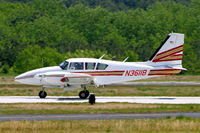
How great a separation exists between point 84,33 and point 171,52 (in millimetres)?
82183

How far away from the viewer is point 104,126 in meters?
20.4

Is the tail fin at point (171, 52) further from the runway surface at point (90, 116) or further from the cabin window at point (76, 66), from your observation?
the runway surface at point (90, 116)

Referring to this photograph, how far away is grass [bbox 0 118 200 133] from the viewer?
19641mm

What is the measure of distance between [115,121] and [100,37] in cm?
8667

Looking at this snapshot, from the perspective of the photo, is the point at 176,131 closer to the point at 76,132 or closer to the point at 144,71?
the point at 76,132

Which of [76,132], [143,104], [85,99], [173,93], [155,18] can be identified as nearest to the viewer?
[76,132]

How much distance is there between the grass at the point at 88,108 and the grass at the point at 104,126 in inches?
166

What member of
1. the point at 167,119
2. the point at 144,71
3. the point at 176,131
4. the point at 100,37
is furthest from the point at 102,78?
the point at 100,37

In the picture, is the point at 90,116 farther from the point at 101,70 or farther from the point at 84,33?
the point at 84,33

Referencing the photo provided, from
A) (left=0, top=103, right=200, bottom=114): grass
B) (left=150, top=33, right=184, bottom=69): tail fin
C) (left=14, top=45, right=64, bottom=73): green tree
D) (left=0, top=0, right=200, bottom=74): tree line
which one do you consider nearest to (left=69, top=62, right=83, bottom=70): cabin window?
(left=0, top=103, right=200, bottom=114): grass

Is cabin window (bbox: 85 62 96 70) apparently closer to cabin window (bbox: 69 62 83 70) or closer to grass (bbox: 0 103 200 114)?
cabin window (bbox: 69 62 83 70)

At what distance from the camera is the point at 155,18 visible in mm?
115688

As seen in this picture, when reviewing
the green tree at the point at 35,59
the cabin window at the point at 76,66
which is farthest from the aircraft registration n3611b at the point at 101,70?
the green tree at the point at 35,59

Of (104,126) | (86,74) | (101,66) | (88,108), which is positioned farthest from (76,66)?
(104,126)
